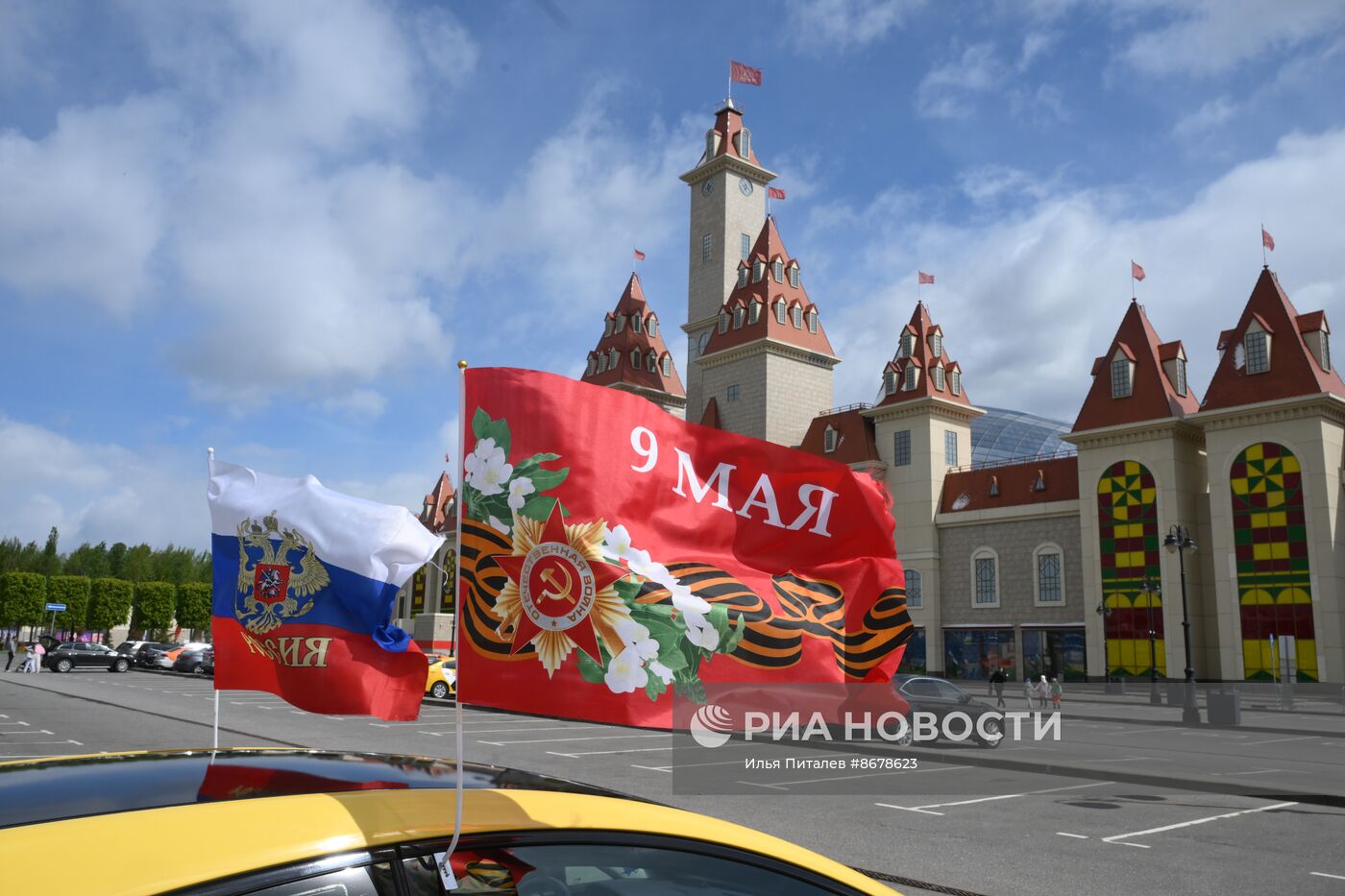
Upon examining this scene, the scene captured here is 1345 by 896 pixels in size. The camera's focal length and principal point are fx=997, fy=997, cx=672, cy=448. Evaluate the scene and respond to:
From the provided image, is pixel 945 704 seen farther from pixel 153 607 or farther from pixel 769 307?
pixel 153 607

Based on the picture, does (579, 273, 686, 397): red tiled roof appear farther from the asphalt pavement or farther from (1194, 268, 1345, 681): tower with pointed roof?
the asphalt pavement

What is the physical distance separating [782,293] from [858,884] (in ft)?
188

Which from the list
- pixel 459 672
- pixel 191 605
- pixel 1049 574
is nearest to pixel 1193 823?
pixel 459 672

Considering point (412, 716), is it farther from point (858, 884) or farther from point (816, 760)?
point (816, 760)

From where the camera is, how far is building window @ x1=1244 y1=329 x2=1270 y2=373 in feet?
143

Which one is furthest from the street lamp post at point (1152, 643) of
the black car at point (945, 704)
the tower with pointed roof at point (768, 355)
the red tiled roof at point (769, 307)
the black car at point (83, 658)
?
the black car at point (83, 658)

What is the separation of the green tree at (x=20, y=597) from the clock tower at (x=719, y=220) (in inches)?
2345

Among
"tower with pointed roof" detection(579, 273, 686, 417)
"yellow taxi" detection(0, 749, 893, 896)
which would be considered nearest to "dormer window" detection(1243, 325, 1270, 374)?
"tower with pointed roof" detection(579, 273, 686, 417)

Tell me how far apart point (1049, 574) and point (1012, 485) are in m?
5.09

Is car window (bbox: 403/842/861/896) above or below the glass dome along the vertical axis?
below

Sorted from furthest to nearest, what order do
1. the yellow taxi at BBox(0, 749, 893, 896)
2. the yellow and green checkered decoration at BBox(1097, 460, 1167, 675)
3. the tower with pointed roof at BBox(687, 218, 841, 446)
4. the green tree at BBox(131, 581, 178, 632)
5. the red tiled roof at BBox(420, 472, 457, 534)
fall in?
the green tree at BBox(131, 581, 178, 632) → the red tiled roof at BBox(420, 472, 457, 534) → the tower with pointed roof at BBox(687, 218, 841, 446) → the yellow and green checkered decoration at BBox(1097, 460, 1167, 675) → the yellow taxi at BBox(0, 749, 893, 896)

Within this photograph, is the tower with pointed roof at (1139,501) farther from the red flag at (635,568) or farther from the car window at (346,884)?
the car window at (346,884)

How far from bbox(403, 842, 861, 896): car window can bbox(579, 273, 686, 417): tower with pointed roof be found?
6349 centimetres

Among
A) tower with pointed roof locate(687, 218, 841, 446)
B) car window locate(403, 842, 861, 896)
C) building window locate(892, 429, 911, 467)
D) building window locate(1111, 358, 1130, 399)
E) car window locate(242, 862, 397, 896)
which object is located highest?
tower with pointed roof locate(687, 218, 841, 446)
